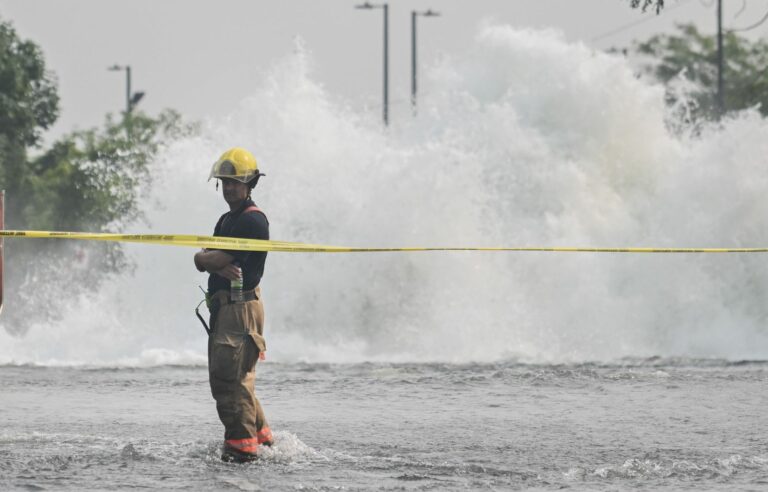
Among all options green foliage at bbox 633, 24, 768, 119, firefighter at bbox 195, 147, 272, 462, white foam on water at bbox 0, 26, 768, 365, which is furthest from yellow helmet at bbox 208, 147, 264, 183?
green foliage at bbox 633, 24, 768, 119

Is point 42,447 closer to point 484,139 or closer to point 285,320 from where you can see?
point 285,320

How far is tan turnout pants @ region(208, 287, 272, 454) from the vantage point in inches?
360

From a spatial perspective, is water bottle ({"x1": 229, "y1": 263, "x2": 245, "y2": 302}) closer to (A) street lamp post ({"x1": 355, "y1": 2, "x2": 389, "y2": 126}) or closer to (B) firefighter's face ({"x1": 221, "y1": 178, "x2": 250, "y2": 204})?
(B) firefighter's face ({"x1": 221, "y1": 178, "x2": 250, "y2": 204})

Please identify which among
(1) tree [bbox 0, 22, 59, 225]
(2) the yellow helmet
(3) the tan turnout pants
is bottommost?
(3) the tan turnout pants

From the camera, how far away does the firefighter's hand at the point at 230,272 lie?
923 centimetres

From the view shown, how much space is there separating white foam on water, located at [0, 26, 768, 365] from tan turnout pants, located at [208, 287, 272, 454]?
30.4 ft

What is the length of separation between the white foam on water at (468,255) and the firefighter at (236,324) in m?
9.18

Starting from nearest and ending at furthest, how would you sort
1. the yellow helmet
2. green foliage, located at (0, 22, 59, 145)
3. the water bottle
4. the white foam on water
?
the water bottle → the yellow helmet → the white foam on water → green foliage, located at (0, 22, 59, 145)

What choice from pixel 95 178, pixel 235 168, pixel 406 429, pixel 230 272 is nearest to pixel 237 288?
pixel 230 272

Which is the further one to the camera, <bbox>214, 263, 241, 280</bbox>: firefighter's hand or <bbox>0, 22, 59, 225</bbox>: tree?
<bbox>0, 22, 59, 225</bbox>: tree

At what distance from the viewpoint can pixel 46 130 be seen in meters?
44.3

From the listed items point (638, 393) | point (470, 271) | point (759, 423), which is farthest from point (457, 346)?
point (759, 423)

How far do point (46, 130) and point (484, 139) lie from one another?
76.3 ft

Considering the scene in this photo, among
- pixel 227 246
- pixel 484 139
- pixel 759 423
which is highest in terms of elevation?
pixel 484 139
